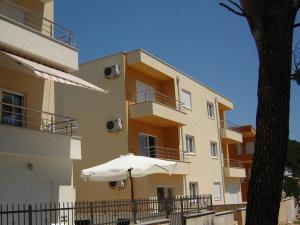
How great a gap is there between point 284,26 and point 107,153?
931 inches

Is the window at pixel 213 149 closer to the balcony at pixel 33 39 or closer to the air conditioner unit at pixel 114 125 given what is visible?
the air conditioner unit at pixel 114 125

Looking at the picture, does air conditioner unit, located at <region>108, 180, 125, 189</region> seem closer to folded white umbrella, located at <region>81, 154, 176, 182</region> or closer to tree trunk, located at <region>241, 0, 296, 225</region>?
folded white umbrella, located at <region>81, 154, 176, 182</region>

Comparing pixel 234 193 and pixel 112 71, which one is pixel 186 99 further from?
pixel 234 193

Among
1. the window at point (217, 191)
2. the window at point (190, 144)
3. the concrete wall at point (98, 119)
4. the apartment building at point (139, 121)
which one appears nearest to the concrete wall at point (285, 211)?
the window at point (217, 191)

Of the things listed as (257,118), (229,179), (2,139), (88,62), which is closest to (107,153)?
(88,62)

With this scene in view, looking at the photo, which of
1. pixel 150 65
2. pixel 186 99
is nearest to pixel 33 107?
pixel 150 65

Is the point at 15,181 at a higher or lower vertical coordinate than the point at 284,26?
lower

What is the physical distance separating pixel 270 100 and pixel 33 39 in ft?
46.2

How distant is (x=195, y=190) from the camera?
122 ft

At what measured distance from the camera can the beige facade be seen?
18.3 m

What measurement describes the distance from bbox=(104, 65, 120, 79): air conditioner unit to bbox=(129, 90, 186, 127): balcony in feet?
5.73

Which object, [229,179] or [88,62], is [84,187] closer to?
[88,62]

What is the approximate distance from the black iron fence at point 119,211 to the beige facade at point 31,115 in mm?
1528

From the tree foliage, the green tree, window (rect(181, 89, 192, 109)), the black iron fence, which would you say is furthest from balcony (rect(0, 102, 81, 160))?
the tree foliage
